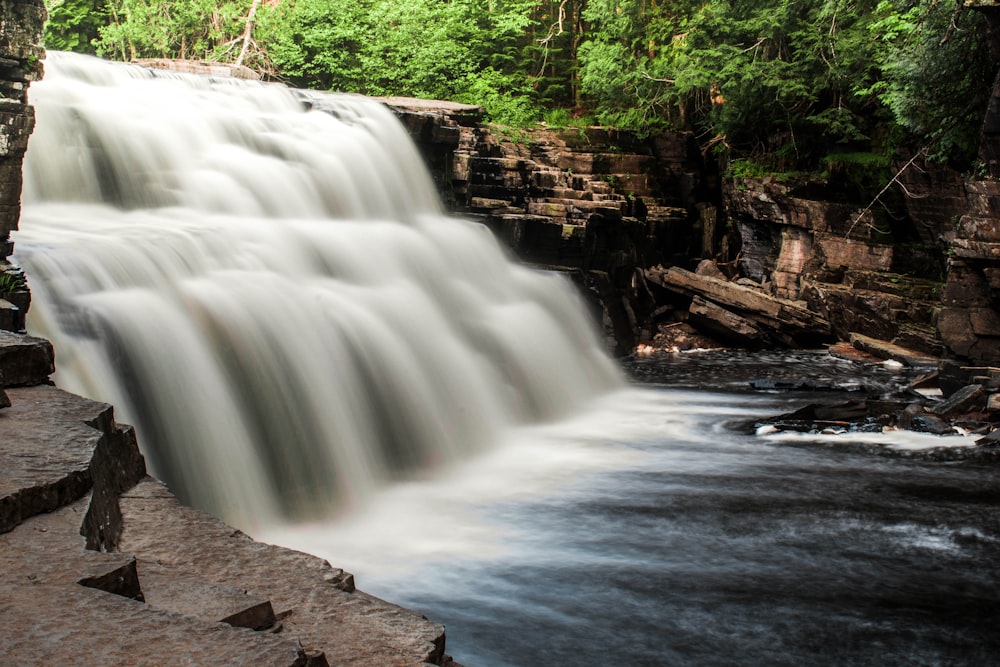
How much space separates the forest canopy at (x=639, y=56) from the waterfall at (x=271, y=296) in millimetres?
6787

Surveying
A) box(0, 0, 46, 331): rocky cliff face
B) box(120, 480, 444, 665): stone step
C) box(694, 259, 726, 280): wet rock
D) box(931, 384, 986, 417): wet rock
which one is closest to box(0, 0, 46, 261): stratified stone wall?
box(0, 0, 46, 331): rocky cliff face

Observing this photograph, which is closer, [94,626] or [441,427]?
[94,626]

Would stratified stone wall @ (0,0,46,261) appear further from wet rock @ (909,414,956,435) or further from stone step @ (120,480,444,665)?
wet rock @ (909,414,956,435)

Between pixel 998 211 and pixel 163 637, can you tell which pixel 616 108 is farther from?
pixel 163 637

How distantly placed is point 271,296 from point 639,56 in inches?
576

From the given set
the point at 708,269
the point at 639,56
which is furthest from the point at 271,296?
the point at 639,56

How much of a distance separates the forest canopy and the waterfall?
6787mm

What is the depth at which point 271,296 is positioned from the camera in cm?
892

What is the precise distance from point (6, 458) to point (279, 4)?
21.6m

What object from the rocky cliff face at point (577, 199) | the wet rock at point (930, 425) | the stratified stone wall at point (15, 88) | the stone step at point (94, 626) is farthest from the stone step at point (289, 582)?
the rocky cliff face at point (577, 199)

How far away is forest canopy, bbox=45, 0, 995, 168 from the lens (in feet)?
51.7

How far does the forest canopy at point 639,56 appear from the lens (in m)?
15.8

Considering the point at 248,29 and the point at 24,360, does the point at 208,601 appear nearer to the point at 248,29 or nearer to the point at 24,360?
the point at 24,360

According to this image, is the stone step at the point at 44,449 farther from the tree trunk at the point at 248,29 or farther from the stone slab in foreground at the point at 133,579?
the tree trunk at the point at 248,29
